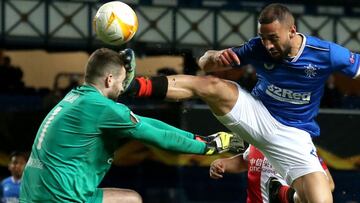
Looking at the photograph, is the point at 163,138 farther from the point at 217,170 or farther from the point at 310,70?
the point at 217,170

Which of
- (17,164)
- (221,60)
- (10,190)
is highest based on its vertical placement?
(221,60)

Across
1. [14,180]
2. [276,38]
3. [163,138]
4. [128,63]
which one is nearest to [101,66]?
[128,63]

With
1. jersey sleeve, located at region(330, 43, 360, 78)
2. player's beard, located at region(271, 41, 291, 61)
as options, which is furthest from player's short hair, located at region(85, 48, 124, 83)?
jersey sleeve, located at region(330, 43, 360, 78)

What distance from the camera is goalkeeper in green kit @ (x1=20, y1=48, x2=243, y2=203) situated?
520 centimetres

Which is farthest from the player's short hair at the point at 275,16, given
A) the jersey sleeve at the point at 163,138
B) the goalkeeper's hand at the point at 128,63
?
the jersey sleeve at the point at 163,138

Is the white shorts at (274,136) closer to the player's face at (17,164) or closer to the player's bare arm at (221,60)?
the player's bare arm at (221,60)

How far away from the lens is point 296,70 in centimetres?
650

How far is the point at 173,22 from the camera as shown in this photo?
1153 cm

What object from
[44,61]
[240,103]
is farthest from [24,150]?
A: [240,103]

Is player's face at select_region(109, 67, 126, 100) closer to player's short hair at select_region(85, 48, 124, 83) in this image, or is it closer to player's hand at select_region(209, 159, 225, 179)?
player's short hair at select_region(85, 48, 124, 83)

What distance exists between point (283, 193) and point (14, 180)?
15.4 feet

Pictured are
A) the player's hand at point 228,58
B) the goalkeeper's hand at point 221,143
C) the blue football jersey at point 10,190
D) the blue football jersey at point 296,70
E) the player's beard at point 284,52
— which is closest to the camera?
the goalkeeper's hand at point 221,143

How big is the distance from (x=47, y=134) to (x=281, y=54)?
1.99 m

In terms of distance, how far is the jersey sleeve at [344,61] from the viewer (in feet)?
21.4
